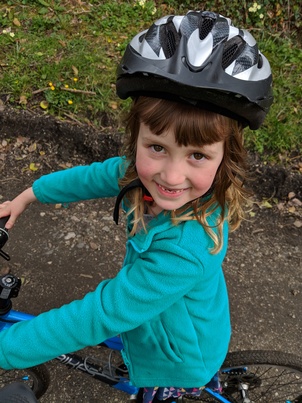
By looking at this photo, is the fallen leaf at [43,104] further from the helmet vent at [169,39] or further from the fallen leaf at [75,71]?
the helmet vent at [169,39]

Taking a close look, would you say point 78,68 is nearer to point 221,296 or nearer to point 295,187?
point 295,187

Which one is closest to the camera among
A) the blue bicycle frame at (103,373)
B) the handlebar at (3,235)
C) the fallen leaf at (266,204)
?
the handlebar at (3,235)

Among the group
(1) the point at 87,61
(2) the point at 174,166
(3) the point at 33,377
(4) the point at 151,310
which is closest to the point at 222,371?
(4) the point at 151,310

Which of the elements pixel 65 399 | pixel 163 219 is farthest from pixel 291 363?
pixel 65 399

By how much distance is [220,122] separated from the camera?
1538 millimetres

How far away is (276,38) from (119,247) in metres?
3.00

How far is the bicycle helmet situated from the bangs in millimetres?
28

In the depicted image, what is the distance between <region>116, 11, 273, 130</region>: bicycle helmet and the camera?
1.47 meters

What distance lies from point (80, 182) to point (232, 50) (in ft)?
3.13

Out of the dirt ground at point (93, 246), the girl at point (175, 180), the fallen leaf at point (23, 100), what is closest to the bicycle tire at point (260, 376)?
the dirt ground at point (93, 246)

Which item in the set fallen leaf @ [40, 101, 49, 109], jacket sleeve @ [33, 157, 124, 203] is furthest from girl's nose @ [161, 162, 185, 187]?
fallen leaf @ [40, 101, 49, 109]

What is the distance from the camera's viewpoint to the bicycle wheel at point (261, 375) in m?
2.34

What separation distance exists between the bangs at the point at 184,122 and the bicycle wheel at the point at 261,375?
4.45 feet

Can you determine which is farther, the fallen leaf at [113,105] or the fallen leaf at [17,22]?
the fallen leaf at [17,22]
